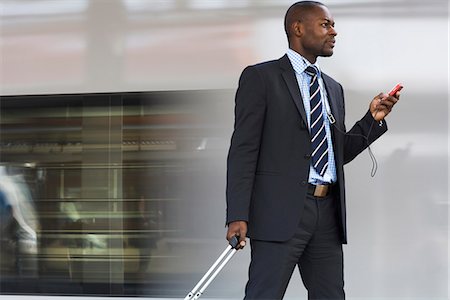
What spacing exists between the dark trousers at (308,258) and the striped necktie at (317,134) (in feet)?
0.40

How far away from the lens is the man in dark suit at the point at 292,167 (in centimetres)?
251

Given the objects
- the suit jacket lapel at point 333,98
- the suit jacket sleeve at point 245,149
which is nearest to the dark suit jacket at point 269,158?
the suit jacket sleeve at point 245,149

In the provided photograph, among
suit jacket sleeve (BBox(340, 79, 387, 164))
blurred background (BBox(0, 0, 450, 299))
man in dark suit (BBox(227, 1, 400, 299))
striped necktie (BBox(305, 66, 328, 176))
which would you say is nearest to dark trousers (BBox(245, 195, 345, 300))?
man in dark suit (BBox(227, 1, 400, 299))

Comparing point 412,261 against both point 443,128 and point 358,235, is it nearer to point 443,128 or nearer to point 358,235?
point 358,235

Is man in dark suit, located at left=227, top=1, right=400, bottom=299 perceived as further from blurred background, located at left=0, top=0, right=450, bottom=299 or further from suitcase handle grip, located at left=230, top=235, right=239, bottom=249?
blurred background, located at left=0, top=0, right=450, bottom=299

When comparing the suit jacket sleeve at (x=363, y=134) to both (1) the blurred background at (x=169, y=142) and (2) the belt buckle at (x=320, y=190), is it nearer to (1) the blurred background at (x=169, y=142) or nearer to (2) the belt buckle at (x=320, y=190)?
(2) the belt buckle at (x=320, y=190)

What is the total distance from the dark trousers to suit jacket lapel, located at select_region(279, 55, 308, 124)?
31 cm

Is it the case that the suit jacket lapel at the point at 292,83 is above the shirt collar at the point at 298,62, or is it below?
below

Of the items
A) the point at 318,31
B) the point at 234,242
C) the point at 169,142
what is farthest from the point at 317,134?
the point at 169,142

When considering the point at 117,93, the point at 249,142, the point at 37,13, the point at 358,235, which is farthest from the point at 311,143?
the point at 37,13

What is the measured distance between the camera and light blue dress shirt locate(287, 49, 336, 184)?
258cm

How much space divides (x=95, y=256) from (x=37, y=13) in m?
1.51

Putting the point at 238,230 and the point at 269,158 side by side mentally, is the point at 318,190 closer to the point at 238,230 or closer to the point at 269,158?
the point at 269,158

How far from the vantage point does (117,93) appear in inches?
169
